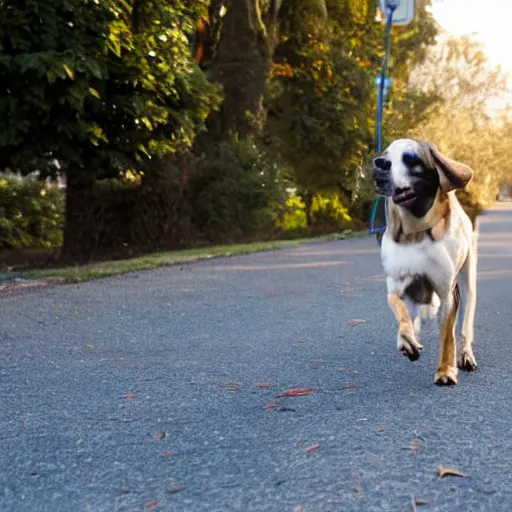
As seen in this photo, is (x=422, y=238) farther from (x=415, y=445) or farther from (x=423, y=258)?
(x=415, y=445)

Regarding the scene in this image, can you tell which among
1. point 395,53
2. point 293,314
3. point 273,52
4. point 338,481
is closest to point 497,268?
point 293,314

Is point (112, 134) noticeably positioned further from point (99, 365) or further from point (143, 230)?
point (99, 365)

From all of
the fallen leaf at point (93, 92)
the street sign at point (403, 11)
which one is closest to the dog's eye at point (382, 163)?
the street sign at point (403, 11)

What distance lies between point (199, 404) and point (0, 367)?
5.71 ft

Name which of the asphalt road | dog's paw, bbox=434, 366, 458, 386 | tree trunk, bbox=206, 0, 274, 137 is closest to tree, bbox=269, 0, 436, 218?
tree trunk, bbox=206, 0, 274, 137

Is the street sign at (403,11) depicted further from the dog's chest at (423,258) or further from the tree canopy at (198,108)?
the tree canopy at (198,108)

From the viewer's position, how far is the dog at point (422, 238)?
4160 mm

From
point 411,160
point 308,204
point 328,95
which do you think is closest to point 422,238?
point 411,160

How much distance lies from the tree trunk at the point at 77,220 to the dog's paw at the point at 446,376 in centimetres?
1266

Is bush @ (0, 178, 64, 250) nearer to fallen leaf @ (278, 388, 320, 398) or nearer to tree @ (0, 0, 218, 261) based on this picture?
tree @ (0, 0, 218, 261)

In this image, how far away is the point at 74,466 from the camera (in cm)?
353

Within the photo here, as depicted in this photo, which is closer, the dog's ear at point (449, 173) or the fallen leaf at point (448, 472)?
the fallen leaf at point (448, 472)

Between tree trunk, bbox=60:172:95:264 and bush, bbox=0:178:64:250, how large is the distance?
2120 mm

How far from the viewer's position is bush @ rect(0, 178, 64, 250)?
1923 centimetres
